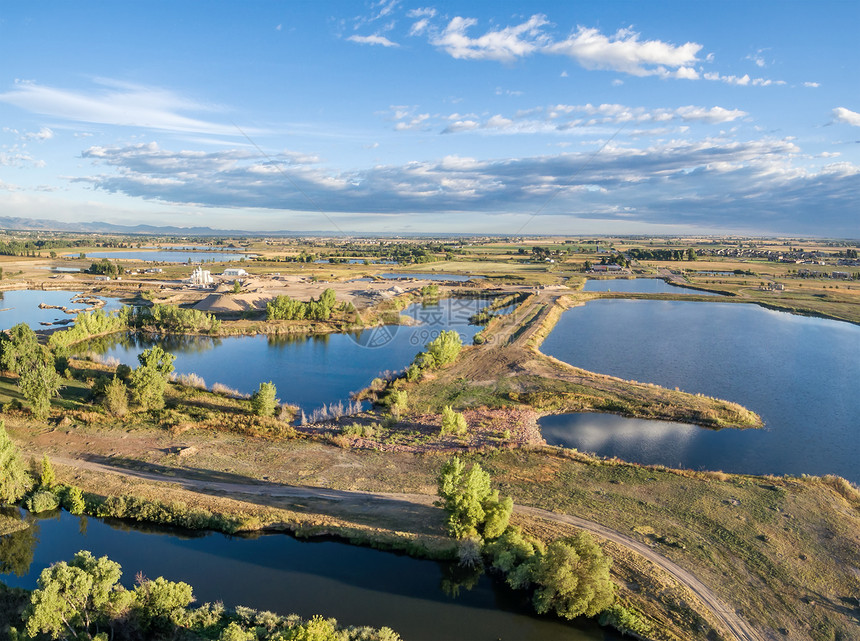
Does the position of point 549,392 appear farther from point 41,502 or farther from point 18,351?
point 18,351

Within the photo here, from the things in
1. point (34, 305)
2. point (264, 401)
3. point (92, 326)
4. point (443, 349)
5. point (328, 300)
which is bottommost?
point (264, 401)

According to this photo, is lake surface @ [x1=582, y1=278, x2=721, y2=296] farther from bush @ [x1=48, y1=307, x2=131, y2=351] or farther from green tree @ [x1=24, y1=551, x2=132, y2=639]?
green tree @ [x1=24, y1=551, x2=132, y2=639]

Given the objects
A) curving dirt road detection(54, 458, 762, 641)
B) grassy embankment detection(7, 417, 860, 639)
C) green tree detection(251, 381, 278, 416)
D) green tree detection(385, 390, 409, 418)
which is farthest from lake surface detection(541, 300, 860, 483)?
green tree detection(251, 381, 278, 416)

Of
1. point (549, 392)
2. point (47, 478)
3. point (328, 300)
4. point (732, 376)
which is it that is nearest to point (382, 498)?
point (47, 478)

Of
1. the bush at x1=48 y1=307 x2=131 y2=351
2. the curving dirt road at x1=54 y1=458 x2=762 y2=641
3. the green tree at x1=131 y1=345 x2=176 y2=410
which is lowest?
the curving dirt road at x1=54 y1=458 x2=762 y2=641

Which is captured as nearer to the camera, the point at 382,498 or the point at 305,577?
the point at 305,577

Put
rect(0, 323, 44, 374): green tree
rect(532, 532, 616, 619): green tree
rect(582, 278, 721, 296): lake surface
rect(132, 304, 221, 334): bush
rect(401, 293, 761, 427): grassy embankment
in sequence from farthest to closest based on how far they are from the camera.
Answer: rect(582, 278, 721, 296): lake surface, rect(132, 304, 221, 334): bush, rect(0, 323, 44, 374): green tree, rect(401, 293, 761, 427): grassy embankment, rect(532, 532, 616, 619): green tree

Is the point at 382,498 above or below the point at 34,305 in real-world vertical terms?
below
